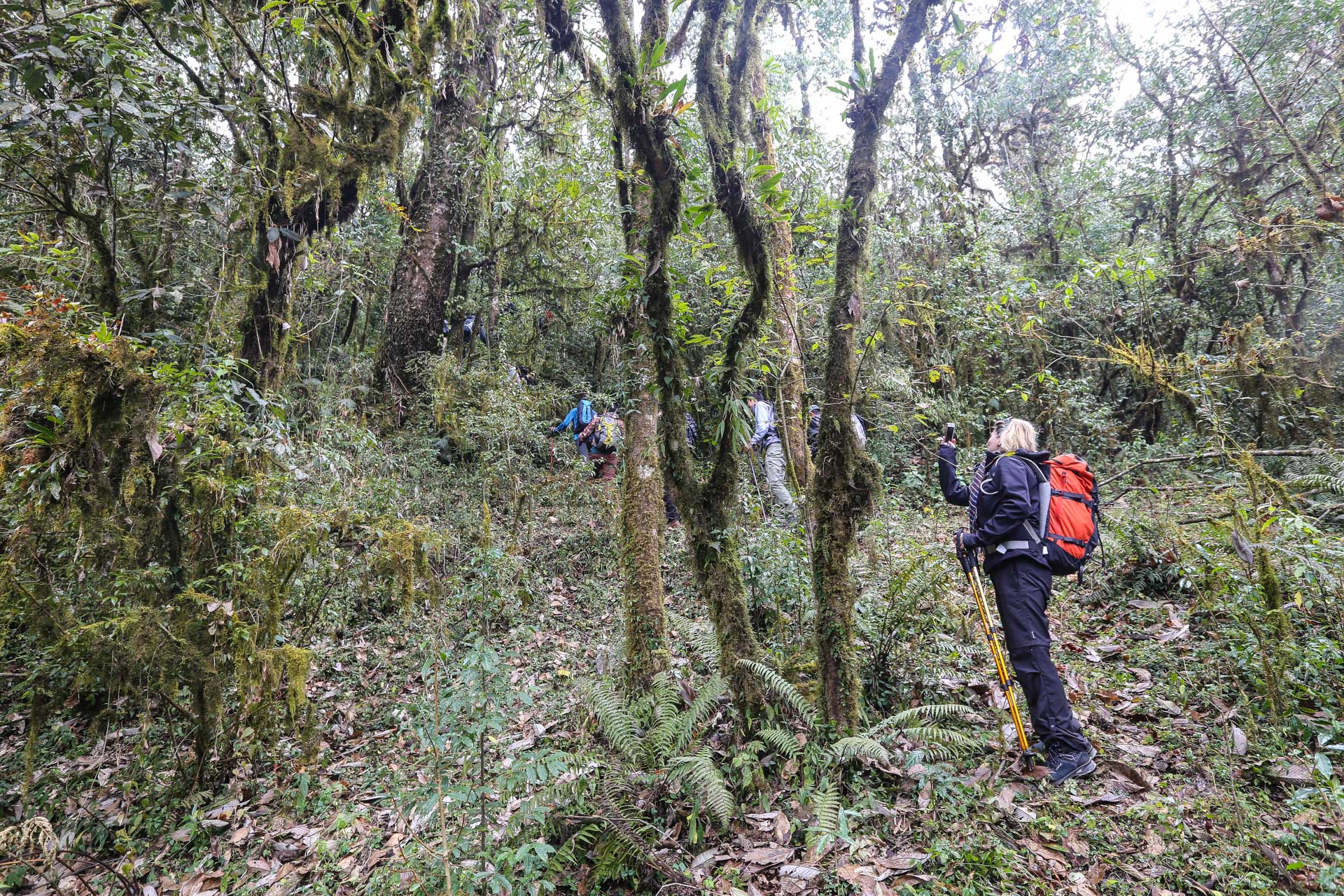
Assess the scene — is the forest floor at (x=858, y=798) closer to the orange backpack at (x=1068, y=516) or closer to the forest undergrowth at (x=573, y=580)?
the forest undergrowth at (x=573, y=580)

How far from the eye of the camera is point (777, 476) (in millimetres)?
9328

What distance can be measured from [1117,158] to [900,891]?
1810 cm

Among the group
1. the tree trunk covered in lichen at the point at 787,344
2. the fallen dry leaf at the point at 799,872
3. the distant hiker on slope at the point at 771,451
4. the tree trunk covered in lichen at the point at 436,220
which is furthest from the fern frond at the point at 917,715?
the tree trunk covered in lichen at the point at 436,220

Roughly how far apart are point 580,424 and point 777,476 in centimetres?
364

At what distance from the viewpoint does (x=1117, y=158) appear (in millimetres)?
15305

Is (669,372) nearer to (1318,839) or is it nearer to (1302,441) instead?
(1318,839)

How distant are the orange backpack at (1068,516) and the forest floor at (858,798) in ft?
4.27

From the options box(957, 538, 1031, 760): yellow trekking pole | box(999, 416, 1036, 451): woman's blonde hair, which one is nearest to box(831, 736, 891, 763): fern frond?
box(957, 538, 1031, 760): yellow trekking pole

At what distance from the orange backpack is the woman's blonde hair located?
0.17 meters

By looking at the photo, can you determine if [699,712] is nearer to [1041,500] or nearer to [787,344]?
[1041,500]

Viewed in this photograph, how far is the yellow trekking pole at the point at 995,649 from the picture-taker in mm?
4246

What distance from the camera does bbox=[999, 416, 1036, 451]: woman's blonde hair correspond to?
481 centimetres

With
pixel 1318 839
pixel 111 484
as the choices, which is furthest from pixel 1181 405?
pixel 111 484

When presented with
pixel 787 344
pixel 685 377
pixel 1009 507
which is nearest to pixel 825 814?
pixel 1009 507
